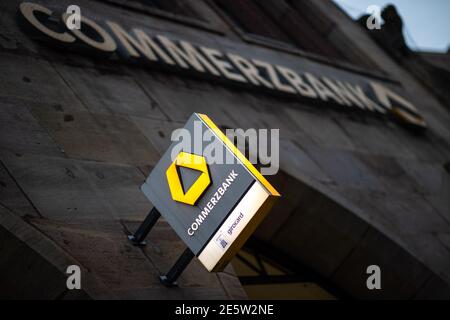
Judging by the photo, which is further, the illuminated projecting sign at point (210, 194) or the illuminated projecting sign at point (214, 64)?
the illuminated projecting sign at point (214, 64)

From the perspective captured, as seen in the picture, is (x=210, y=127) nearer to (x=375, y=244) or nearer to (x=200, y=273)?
(x=200, y=273)

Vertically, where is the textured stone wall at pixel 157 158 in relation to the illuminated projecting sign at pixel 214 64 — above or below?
below

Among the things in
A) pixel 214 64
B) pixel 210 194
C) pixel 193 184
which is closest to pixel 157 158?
pixel 193 184

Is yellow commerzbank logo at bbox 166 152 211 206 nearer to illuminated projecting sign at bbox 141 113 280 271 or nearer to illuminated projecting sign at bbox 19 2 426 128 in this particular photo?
illuminated projecting sign at bbox 141 113 280 271

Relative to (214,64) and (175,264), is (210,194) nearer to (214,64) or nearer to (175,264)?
(175,264)

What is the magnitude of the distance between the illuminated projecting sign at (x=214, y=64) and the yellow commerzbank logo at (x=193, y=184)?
4.71 meters

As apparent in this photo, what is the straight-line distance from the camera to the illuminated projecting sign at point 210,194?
6.25m

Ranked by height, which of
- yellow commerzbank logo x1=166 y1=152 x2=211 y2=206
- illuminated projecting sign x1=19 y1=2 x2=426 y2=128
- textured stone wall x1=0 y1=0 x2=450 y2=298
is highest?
yellow commerzbank logo x1=166 y1=152 x2=211 y2=206

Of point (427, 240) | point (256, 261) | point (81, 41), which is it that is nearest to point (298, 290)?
point (256, 261)

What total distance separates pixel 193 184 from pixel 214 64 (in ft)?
24.0

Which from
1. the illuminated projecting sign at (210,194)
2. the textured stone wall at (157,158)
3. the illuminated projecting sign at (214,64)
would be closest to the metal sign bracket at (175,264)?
the textured stone wall at (157,158)

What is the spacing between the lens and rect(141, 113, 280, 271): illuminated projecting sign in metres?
6.25

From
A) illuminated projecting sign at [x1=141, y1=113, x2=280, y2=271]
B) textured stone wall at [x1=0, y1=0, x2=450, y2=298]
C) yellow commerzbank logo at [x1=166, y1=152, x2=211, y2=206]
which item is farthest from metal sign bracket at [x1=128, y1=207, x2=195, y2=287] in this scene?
yellow commerzbank logo at [x1=166, y1=152, x2=211, y2=206]

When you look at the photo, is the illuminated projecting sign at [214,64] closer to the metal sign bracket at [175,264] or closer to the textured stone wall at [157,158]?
the textured stone wall at [157,158]
